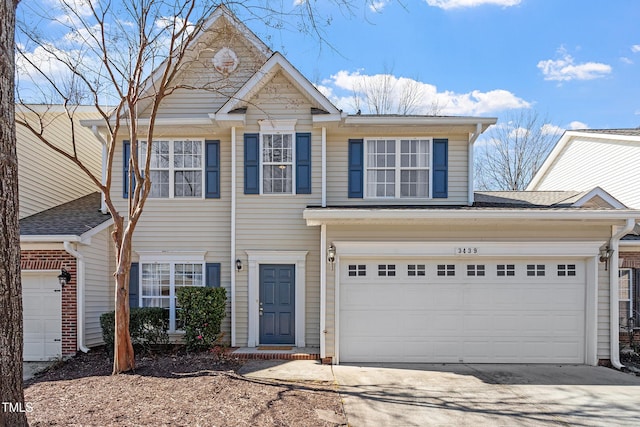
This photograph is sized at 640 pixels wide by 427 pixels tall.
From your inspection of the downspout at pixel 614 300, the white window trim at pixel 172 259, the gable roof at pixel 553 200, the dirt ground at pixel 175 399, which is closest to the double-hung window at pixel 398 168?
the gable roof at pixel 553 200

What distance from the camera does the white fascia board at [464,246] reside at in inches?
327

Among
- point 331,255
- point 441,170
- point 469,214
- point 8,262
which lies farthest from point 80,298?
point 441,170

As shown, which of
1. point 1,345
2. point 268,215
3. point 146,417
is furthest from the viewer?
point 268,215

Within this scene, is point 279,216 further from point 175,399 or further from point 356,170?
point 175,399

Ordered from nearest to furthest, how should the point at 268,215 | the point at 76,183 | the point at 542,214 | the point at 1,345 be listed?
the point at 1,345 → the point at 542,214 → the point at 268,215 → the point at 76,183

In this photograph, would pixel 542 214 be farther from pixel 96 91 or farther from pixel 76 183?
pixel 76 183

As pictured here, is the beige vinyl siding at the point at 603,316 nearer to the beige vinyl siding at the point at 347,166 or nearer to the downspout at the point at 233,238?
the beige vinyl siding at the point at 347,166

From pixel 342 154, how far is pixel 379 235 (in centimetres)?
240

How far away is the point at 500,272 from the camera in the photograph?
27.8ft

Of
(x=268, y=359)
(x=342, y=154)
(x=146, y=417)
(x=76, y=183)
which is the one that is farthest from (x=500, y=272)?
(x=76, y=183)

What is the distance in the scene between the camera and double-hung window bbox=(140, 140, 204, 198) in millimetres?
9867

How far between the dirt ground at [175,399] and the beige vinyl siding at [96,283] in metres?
1.56

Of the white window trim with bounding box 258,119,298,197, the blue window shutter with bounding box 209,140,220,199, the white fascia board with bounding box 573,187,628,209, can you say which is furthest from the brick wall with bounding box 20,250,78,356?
the white fascia board with bounding box 573,187,628,209

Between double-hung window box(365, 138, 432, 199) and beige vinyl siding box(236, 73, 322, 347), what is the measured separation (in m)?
1.26
